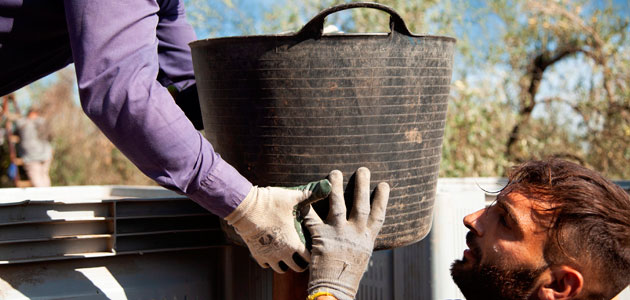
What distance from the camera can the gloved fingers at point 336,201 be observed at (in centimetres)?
154

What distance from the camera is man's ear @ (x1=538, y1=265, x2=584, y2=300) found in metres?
1.44

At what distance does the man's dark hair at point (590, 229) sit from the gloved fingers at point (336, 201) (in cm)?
46

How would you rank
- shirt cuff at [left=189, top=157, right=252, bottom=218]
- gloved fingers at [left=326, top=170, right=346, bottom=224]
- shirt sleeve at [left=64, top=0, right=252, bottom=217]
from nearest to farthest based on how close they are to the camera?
shirt sleeve at [left=64, top=0, right=252, bottom=217] → shirt cuff at [left=189, top=157, right=252, bottom=218] → gloved fingers at [left=326, top=170, right=346, bottom=224]

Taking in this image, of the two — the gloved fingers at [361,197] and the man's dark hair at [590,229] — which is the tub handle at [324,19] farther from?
the man's dark hair at [590,229]

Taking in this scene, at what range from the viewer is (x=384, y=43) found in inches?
60.3

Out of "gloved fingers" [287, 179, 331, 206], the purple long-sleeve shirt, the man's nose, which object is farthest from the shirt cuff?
the man's nose

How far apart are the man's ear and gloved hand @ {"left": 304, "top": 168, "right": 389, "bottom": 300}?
41 centimetres

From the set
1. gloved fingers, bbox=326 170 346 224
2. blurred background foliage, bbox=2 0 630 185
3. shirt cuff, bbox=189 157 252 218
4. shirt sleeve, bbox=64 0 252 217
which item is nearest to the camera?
shirt sleeve, bbox=64 0 252 217

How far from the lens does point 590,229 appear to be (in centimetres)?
144

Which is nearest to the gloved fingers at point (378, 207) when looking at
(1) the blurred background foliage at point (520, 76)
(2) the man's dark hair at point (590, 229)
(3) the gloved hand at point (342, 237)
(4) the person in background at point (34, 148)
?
(3) the gloved hand at point (342, 237)

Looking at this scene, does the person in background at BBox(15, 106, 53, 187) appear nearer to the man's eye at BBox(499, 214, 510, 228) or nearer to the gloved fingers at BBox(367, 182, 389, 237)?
the gloved fingers at BBox(367, 182, 389, 237)

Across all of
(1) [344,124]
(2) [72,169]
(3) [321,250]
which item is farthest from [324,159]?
(2) [72,169]

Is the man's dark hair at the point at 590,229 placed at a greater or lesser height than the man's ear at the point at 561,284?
greater

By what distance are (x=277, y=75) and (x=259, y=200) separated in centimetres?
30
